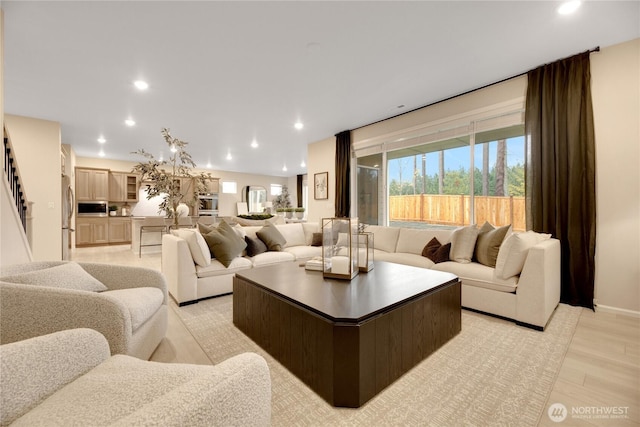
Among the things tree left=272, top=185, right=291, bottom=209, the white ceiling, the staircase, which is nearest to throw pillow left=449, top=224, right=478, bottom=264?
the white ceiling

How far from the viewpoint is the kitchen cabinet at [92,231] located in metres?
7.57

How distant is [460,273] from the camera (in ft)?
9.60

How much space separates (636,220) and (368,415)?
3.25 m

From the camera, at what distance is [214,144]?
6723 mm

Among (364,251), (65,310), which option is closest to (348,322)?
(364,251)

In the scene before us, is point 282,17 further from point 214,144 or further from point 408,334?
point 214,144

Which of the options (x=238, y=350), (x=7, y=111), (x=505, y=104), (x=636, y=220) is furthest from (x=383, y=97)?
(x=7, y=111)

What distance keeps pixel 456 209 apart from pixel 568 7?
264 centimetres

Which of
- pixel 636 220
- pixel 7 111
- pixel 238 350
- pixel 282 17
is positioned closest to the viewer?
pixel 238 350

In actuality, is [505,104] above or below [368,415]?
above

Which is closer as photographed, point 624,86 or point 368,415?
point 368,415

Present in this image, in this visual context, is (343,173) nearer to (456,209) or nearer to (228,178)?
(456,209)

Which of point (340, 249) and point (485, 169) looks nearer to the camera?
point (340, 249)

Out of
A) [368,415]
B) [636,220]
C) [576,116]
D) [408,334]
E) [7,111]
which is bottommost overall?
[368,415]
